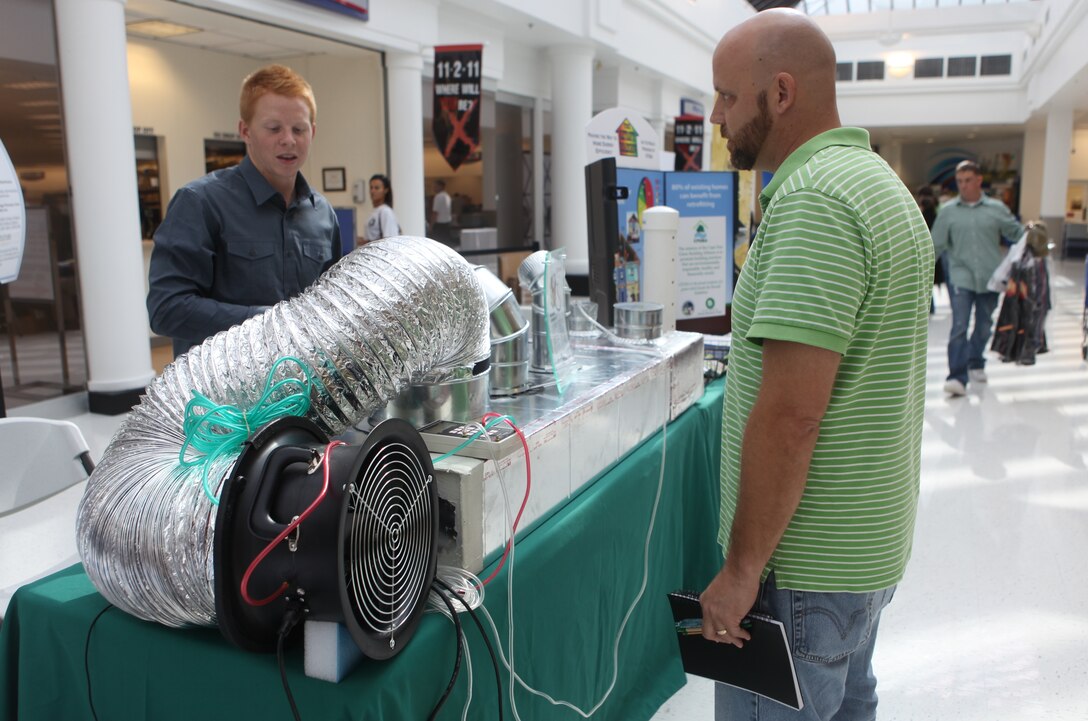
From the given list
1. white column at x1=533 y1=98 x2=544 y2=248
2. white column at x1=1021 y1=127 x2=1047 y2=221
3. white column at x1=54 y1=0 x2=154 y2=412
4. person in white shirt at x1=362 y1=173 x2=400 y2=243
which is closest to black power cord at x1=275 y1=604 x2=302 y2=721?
white column at x1=54 y1=0 x2=154 y2=412

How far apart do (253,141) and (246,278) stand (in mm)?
320

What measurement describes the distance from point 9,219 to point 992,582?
11.1 ft

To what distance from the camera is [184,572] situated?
37.0 inches

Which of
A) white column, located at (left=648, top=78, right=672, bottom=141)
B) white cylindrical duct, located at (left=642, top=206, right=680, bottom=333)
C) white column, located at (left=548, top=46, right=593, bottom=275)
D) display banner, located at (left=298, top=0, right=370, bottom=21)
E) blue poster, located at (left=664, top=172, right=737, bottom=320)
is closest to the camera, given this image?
white cylindrical duct, located at (left=642, top=206, right=680, bottom=333)

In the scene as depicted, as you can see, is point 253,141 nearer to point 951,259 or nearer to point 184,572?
point 184,572

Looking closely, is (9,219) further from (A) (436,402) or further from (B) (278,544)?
(B) (278,544)

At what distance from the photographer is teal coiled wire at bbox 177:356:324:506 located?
1.01 metres

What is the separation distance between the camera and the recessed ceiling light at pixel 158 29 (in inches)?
264

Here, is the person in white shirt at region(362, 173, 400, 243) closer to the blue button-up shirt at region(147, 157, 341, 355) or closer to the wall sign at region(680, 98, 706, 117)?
the wall sign at region(680, 98, 706, 117)

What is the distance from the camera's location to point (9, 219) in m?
2.38

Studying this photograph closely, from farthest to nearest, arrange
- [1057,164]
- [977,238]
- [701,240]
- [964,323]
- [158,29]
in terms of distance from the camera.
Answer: [1057,164]
[158,29]
[964,323]
[977,238]
[701,240]

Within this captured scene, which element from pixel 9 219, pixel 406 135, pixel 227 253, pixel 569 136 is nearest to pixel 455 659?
pixel 227 253

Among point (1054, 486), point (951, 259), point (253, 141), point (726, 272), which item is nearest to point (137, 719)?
point (253, 141)

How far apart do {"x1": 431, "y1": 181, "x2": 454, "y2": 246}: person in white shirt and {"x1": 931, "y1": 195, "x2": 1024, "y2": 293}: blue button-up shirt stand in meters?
5.52
